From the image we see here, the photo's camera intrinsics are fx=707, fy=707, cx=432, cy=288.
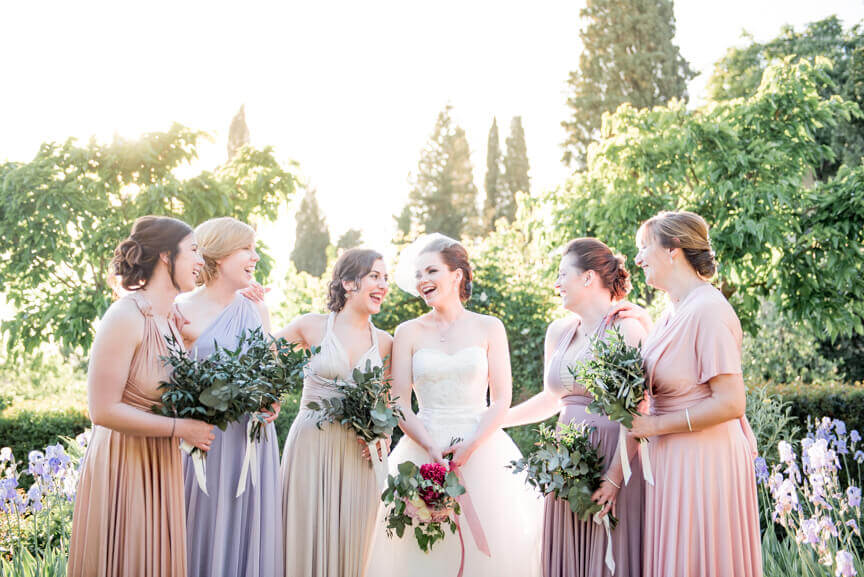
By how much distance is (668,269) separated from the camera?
3748 mm

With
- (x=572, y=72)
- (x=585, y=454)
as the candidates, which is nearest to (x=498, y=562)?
(x=585, y=454)

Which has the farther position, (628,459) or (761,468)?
(761,468)

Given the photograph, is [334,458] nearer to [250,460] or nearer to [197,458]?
[250,460]

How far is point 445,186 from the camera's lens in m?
43.1

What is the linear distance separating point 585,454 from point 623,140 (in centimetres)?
668

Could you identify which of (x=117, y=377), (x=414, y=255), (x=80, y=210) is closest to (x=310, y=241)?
(x=80, y=210)

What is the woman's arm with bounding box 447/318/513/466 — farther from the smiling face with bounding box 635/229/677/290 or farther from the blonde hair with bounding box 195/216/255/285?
the blonde hair with bounding box 195/216/255/285

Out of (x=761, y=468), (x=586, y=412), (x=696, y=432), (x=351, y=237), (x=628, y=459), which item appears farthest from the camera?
(x=351, y=237)

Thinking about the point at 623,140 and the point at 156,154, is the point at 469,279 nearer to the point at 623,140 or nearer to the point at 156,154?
the point at 623,140

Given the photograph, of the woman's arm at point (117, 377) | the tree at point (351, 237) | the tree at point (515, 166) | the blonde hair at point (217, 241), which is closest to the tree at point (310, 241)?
the tree at point (351, 237)

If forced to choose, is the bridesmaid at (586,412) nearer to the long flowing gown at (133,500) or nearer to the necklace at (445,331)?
the necklace at (445,331)

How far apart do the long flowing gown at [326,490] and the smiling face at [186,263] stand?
1.12 m

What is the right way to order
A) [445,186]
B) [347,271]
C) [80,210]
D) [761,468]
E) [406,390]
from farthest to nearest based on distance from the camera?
[445,186] → [80,210] → [761,468] → [406,390] → [347,271]

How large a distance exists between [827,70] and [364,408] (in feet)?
75.4
